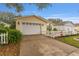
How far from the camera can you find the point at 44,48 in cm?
303

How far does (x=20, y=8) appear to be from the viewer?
299cm

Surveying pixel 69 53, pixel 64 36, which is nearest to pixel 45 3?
pixel 64 36

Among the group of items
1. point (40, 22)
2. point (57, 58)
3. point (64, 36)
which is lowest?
point (57, 58)

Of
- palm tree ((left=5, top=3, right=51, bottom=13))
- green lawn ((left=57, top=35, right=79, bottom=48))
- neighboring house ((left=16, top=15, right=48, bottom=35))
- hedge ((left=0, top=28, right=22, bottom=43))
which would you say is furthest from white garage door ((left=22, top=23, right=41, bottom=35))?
green lawn ((left=57, top=35, right=79, bottom=48))

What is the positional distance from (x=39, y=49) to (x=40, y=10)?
1.80 feet

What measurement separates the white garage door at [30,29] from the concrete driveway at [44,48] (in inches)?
2.9

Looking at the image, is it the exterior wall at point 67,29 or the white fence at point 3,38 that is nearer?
the white fence at point 3,38

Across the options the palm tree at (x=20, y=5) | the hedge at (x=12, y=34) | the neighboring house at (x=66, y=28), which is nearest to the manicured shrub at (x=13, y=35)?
the hedge at (x=12, y=34)

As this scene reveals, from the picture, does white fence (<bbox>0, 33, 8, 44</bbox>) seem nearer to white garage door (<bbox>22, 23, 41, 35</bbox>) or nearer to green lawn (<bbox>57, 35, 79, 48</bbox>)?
white garage door (<bbox>22, 23, 41, 35</bbox>)

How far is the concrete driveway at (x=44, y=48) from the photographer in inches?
119

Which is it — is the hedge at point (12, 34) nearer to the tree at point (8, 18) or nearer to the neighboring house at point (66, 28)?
the tree at point (8, 18)

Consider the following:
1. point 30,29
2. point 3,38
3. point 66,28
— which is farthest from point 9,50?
point 66,28

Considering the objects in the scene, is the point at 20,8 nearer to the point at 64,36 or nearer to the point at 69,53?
the point at 64,36

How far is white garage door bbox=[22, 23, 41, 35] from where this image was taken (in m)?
3.06
